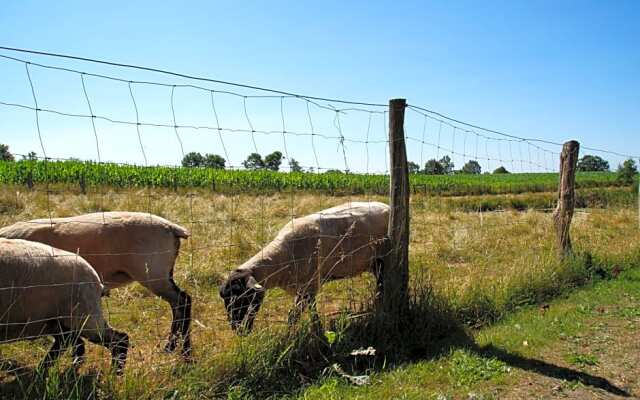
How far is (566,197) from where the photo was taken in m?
9.02

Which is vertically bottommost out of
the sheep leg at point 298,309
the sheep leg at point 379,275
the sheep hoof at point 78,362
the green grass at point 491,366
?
the green grass at point 491,366

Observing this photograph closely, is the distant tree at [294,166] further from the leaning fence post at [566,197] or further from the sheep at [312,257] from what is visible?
the leaning fence post at [566,197]

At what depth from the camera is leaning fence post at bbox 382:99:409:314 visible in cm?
578

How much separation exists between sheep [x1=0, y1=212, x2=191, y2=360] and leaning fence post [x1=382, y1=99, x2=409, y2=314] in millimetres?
2506

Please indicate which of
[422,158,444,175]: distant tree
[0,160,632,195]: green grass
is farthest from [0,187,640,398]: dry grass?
[0,160,632,195]: green grass

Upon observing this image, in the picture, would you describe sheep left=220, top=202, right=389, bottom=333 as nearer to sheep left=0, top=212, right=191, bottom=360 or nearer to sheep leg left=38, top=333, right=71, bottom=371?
sheep left=0, top=212, right=191, bottom=360

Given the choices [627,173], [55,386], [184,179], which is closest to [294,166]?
[55,386]

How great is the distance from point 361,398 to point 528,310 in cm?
359

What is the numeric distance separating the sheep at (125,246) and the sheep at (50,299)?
3.77ft

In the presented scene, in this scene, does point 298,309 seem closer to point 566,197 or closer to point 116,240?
point 116,240

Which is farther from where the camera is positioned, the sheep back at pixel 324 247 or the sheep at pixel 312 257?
the sheep back at pixel 324 247

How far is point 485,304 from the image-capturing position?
6484 mm

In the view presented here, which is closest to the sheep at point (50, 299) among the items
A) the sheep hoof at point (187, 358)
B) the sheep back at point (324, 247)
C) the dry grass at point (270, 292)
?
the dry grass at point (270, 292)

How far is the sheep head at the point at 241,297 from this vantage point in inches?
200
